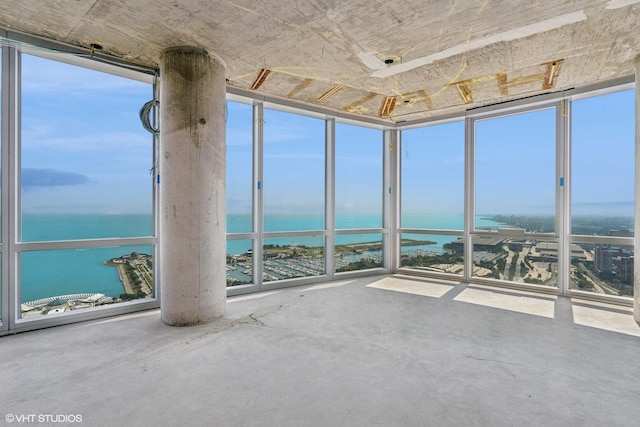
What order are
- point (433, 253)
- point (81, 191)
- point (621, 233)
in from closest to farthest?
point (81, 191), point (621, 233), point (433, 253)

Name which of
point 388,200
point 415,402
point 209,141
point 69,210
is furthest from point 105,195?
point 388,200

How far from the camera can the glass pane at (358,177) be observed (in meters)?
5.84

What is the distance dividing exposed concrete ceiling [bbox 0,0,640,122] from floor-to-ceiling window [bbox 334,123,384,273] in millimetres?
1713

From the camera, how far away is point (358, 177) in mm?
6164

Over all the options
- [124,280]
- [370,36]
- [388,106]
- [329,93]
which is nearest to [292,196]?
[329,93]

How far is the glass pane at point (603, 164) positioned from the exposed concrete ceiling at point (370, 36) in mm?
520

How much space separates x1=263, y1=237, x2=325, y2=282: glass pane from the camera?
5.08 m

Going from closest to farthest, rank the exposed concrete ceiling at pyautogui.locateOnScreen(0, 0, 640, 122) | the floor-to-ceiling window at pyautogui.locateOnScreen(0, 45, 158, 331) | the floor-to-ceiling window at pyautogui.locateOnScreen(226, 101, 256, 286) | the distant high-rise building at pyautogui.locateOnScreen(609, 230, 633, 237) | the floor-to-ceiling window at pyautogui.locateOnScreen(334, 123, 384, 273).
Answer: the exposed concrete ceiling at pyautogui.locateOnScreen(0, 0, 640, 122) → the floor-to-ceiling window at pyautogui.locateOnScreen(0, 45, 158, 331) → the distant high-rise building at pyautogui.locateOnScreen(609, 230, 633, 237) → the floor-to-ceiling window at pyautogui.locateOnScreen(226, 101, 256, 286) → the floor-to-ceiling window at pyautogui.locateOnScreen(334, 123, 384, 273)

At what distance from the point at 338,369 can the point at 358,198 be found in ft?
13.2

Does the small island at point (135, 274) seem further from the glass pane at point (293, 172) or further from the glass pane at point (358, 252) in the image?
the glass pane at point (358, 252)

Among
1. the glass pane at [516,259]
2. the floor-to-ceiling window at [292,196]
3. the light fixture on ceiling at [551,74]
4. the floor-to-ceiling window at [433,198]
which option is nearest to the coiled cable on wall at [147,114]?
the floor-to-ceiling window at [292,196]

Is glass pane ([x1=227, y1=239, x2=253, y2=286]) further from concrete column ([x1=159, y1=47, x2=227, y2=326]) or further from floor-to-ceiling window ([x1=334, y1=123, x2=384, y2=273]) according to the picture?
floor-to-ceiling window ([x1=334, y1=123, x2=384, y2=273])

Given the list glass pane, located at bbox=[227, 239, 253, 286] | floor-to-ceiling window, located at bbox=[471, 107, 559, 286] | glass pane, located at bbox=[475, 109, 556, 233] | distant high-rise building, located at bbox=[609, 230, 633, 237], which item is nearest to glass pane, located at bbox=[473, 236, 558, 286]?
floor-to-ceiling window, located at bbox=[471, 107, 559, 286]

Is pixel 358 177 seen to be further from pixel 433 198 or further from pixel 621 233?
pixel 621 233
